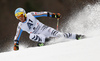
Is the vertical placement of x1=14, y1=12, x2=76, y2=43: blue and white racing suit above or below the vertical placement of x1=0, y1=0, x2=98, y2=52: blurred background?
below

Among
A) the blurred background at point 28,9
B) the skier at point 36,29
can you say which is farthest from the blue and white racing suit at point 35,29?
the blurred background at point 28,9

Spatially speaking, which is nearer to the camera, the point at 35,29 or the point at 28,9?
Result: the point at 35,29

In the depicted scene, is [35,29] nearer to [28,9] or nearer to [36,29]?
[36,29]

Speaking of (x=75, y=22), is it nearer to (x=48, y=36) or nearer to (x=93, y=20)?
(x=93, y=20)

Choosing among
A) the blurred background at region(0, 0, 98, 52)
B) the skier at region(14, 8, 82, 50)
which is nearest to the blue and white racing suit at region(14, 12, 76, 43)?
the skier at region(14, 8, 82, 50)

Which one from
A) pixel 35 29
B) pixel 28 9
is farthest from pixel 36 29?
pixel 28 9

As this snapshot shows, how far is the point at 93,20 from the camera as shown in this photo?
5.00 m

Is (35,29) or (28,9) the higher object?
(28,9)

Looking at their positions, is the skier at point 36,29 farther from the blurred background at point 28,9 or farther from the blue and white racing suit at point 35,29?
the blurred background at point 28,9

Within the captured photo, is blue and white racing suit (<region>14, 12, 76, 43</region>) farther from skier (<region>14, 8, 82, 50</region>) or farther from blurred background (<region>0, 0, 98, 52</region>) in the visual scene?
blurred background (<region>0, 0, 98, 52</region>)

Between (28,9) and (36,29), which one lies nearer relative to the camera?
(36,29)

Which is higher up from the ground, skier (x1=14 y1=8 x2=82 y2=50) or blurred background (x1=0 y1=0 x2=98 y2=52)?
blurred background (x1=0 y1=0 x2=98 y2=52)

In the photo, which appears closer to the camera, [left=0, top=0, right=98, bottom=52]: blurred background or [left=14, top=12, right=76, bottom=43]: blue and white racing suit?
[left=14, top=12, right=76, bottom=43]: blue and white racing suit

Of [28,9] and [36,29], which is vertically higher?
[28,9]
